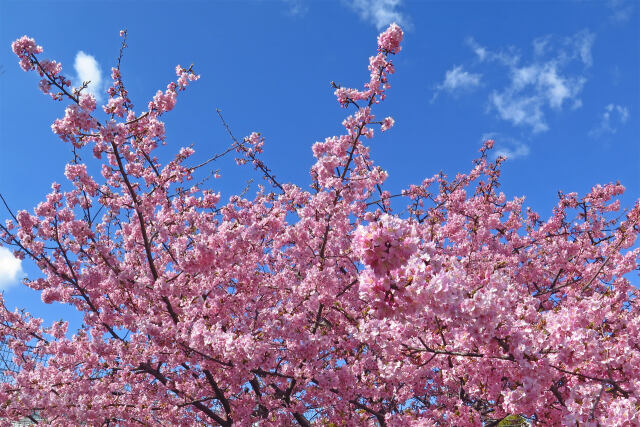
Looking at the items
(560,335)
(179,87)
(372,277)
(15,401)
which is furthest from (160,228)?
(560,335)

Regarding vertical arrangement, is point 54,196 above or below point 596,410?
above

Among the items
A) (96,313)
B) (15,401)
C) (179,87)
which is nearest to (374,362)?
(96,313)

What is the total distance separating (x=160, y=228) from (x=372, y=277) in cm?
494

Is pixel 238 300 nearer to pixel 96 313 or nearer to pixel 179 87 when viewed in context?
pixel 96 313

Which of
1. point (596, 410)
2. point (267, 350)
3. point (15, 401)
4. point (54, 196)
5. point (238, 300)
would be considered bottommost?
point (596, 410)

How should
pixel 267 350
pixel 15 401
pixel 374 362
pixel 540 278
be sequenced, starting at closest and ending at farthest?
pixel 267 350 → pixel 374 362 → pixel 15 401 → pixel 540 278

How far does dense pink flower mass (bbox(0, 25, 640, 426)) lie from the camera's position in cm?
491

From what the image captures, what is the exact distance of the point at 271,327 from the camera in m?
6.88

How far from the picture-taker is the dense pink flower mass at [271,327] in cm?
491

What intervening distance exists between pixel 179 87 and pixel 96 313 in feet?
14.5

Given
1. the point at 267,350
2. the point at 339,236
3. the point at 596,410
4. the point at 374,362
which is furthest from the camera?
the point at 339,236

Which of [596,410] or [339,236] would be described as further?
[339,236]

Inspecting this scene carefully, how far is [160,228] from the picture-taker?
7.50 meters

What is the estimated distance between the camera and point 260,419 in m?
7.59
